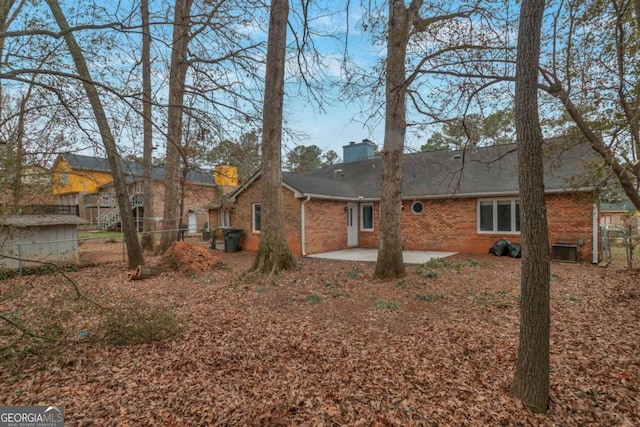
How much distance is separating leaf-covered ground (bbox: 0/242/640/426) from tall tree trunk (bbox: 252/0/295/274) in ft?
6.66

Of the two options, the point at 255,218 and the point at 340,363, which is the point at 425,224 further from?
the point at 340,363

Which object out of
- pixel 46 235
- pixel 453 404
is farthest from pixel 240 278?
pixel 46 235

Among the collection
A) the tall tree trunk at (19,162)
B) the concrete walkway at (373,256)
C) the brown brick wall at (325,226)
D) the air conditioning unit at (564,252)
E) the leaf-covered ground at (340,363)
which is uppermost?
the tall tree trunk at (19,162)

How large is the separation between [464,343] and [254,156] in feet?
31.4

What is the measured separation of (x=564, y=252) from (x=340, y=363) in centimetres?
966

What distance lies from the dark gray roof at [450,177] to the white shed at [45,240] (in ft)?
23.4

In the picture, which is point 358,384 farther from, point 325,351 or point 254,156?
point 254,156

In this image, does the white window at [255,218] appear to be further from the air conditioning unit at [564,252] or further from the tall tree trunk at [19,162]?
the air conditioning unit at [564,252]

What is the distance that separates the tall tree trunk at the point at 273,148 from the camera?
812cm

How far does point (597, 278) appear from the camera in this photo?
7.44m

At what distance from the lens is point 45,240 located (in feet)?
30.9

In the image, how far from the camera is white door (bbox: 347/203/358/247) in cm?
1422

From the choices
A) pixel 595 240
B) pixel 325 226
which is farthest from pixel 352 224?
pixel 595 240

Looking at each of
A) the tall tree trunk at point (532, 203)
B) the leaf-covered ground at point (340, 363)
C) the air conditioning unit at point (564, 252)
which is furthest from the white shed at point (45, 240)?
the air conditioning unit at point (564, 252)
